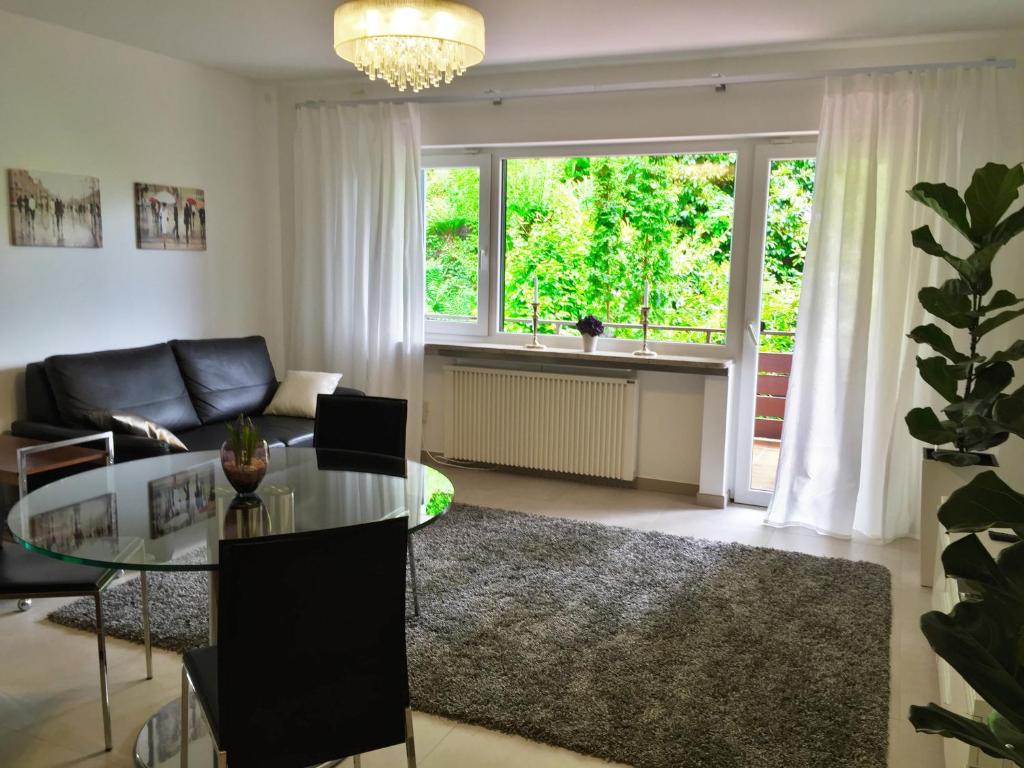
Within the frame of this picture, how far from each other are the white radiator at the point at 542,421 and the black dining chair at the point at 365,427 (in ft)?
6.31

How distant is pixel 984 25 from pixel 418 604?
370cm

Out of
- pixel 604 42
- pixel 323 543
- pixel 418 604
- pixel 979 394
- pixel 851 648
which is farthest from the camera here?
pixel 604 42

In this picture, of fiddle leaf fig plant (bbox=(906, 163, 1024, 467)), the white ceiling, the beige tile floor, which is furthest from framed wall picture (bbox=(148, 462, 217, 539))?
the white ceiling

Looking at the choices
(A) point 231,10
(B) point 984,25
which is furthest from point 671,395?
(A) point 231,10

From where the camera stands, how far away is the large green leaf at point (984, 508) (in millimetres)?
1244

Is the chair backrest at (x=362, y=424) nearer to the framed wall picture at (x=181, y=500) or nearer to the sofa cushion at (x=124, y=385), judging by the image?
the framed wall picture at (x=181, y=500)

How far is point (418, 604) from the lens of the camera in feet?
10.6

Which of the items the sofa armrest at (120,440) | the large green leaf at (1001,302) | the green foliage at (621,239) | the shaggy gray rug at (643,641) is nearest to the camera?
the shaggy gray rug at (643,641)

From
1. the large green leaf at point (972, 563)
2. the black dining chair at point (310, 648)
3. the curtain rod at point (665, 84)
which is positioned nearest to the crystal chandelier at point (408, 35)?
the curtain rod at point (665, 84)

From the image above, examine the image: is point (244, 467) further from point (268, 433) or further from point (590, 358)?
point (590, 358)

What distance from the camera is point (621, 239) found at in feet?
16.3

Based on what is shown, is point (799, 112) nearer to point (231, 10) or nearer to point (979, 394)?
point (979, 394)

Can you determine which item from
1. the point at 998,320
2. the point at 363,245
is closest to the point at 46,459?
the point at 363,245

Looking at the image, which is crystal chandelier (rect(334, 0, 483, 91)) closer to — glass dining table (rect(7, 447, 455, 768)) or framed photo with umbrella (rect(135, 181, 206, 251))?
glass dining table (rect(7, 447, 455, 768))
